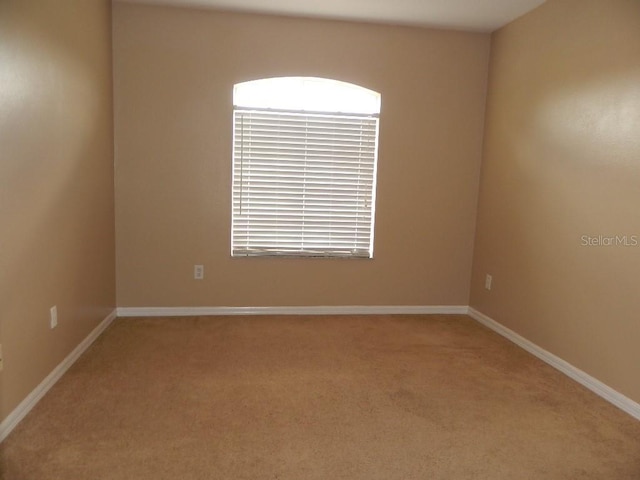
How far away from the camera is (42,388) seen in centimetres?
246

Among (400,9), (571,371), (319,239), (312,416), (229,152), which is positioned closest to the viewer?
(312,416)

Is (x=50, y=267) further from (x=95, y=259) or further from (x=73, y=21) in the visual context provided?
(x=73, y=21)

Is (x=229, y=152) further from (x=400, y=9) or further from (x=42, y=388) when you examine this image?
(x=42, y=388)

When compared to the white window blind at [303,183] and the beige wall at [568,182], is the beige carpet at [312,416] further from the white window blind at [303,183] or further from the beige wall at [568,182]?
the white window blind at [303,183]

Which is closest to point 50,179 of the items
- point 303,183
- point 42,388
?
point 42,388

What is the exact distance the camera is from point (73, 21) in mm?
2803

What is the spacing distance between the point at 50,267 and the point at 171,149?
1628mm

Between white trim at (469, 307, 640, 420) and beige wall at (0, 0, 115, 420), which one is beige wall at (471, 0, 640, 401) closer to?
white trim at (469, 307, 640, 420)

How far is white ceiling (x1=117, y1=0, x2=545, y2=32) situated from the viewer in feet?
11.4

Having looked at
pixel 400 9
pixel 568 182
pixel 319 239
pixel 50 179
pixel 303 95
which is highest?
pixel 400 9

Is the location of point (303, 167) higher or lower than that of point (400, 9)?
lower

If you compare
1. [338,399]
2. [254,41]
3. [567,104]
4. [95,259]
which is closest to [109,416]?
[338,399]

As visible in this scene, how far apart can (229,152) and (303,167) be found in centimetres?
66

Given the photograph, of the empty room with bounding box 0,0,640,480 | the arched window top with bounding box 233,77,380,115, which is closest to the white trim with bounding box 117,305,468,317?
the empty room with bounding box 0,0,640,480
